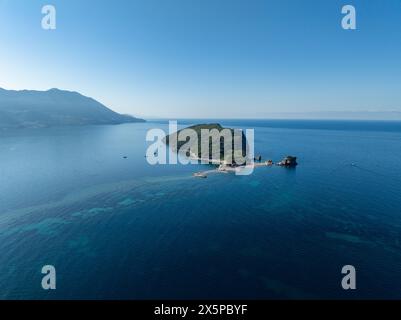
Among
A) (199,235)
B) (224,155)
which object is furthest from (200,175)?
(199,235)

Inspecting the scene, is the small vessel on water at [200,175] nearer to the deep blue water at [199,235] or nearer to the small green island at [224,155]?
the small green island at [224,155]

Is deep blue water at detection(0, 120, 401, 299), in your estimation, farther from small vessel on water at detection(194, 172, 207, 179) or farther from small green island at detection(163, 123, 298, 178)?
small green island at detection(163, 123, 298, 178)

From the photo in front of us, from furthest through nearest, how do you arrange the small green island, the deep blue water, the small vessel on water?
the small green island, the small vessel on water, the deep blue water

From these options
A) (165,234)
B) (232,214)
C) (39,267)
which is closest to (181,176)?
(232,214)

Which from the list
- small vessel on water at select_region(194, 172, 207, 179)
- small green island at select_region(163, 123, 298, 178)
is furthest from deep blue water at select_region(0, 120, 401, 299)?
small green island at select_region(163, 123, 298, 178)

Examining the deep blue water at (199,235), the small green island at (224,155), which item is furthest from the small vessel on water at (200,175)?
the deep blue water at (199,235)

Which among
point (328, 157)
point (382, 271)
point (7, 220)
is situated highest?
point (328, 157)

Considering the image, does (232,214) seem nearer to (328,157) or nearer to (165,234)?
(165,234)

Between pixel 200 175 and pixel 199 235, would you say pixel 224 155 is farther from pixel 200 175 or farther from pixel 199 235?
pixel 199 235
